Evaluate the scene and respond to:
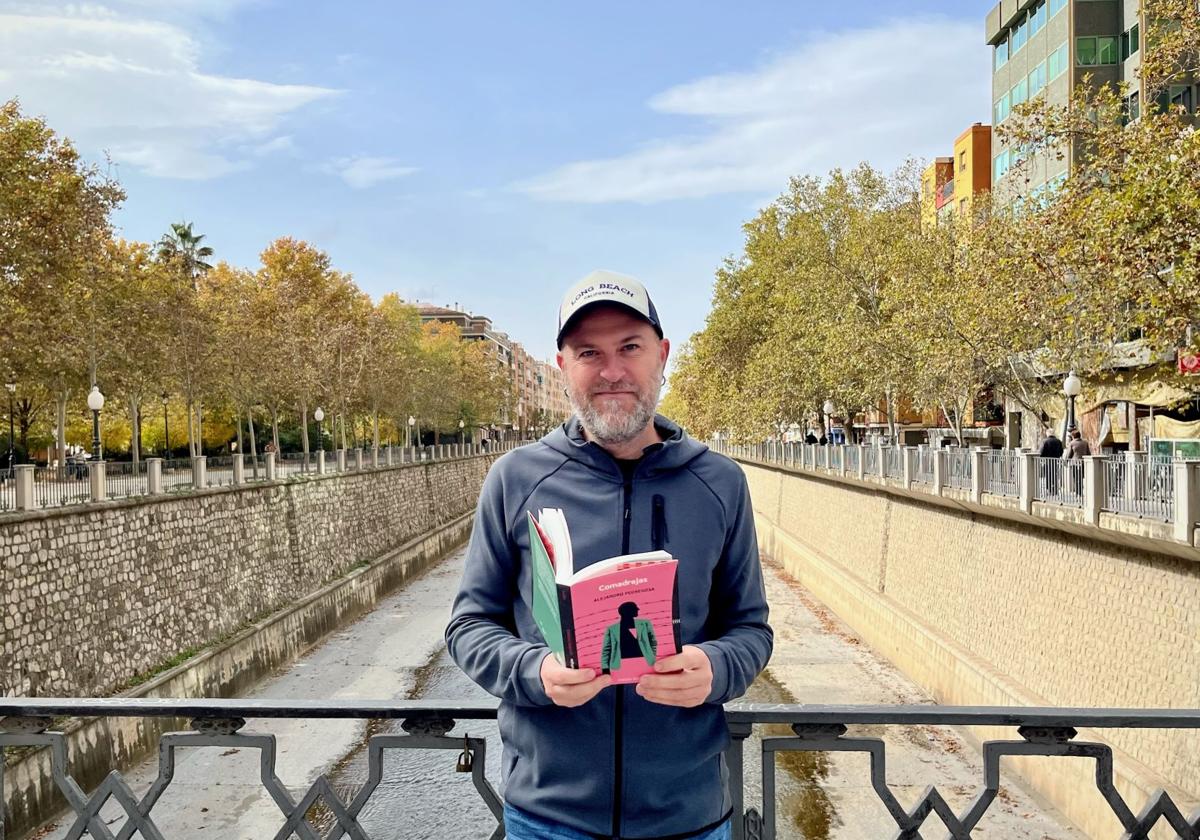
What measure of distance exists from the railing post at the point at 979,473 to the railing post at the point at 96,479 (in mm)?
16321

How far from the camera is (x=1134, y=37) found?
34781 mm

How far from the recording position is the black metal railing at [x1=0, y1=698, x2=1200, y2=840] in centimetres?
299

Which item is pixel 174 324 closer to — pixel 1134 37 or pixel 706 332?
pixel 706 332

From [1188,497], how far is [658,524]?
1148 centimetres

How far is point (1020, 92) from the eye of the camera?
40.5 meters

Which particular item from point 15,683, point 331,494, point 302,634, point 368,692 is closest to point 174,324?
point 331,494

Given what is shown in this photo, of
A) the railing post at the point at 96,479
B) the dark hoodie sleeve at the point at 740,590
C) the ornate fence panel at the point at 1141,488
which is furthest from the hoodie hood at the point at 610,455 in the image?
the railing post at the point at 96,479

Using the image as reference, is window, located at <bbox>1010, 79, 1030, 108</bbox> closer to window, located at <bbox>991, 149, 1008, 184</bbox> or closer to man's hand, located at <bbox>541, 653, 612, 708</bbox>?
window, located at <bbox>991, 149, 1008, 184</bbox>

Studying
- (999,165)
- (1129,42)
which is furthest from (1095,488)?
(999,165)

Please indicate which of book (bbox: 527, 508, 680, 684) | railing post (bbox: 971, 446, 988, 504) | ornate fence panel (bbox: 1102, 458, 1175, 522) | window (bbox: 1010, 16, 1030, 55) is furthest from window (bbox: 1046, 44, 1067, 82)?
book (bbox: 527, 508, 680, 684)

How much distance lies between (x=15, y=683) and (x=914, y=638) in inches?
674

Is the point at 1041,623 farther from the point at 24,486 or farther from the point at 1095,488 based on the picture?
the point at 24,486

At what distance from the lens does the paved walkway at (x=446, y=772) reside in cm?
1456

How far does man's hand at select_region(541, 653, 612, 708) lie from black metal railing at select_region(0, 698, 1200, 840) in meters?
0.70
